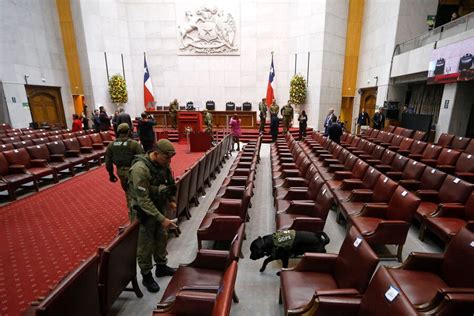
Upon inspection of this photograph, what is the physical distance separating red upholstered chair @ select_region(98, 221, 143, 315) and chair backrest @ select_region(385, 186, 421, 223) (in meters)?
2.66

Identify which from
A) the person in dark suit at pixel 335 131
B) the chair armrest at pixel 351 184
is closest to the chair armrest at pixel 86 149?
the chair armrest at pixel 351 184

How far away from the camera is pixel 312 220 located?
8.71 ft

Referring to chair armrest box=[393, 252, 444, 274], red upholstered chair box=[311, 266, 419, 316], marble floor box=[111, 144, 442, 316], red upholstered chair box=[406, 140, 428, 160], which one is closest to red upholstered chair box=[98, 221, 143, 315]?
marble floor box=[111, 144, 442, 316]

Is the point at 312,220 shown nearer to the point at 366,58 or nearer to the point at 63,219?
the point at 63,219

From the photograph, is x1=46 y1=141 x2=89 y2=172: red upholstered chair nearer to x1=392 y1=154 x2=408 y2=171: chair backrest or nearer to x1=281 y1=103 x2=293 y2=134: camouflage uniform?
x1=392 y1=154 x2=408 y2=171: chair backrest

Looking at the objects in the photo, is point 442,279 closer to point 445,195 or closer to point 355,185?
point 445,195

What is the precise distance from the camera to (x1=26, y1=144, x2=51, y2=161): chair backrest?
5348 millimetres

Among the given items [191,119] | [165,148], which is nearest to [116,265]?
[165,148]

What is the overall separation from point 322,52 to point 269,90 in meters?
2.92

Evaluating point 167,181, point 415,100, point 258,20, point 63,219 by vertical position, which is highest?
point 258,20

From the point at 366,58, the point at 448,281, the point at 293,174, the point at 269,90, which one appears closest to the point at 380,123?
the point at 366,58

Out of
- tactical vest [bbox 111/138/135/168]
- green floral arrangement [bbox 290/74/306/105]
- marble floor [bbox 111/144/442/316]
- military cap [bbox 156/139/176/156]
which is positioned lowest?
marble floor [bbox 111/144/442/316]

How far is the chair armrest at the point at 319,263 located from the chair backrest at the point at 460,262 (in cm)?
77

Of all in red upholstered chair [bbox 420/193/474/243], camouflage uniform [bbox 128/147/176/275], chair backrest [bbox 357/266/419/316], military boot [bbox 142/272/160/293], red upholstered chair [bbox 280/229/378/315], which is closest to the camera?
chair backrest [bbox 357/266/419/316]
